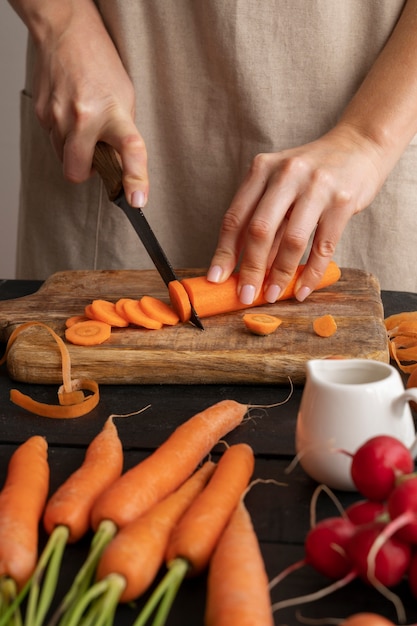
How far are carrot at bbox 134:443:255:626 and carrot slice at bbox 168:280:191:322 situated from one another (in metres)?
0.56

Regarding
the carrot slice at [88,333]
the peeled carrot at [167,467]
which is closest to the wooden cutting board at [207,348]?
the carrot slice at [88,333]

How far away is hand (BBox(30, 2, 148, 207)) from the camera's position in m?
1.97

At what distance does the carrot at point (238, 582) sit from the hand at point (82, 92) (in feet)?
3.49

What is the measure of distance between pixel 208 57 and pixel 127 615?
1.52 meters

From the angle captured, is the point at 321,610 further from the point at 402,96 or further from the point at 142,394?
the point at 402,96

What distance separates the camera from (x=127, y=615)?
0.95m

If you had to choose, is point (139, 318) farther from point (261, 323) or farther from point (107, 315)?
point (261, 323)

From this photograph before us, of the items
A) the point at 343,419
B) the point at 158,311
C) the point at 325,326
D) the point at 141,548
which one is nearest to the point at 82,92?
the point at 158,311

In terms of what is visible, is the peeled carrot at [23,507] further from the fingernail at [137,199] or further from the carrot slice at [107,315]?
the fingernail at [137,199]

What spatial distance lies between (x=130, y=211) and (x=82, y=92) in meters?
0.35

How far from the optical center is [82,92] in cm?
199

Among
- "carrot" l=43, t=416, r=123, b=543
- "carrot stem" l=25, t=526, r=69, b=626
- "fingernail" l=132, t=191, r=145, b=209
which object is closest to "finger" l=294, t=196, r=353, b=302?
"fingernail" l=132, t=191, r=145, b=209

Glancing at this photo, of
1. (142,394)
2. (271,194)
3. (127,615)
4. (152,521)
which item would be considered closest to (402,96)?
(271,194)

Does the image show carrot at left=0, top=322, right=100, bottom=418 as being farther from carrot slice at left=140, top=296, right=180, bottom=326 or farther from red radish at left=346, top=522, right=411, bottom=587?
red radish at left=346, top=522, right=411, bottom=587
